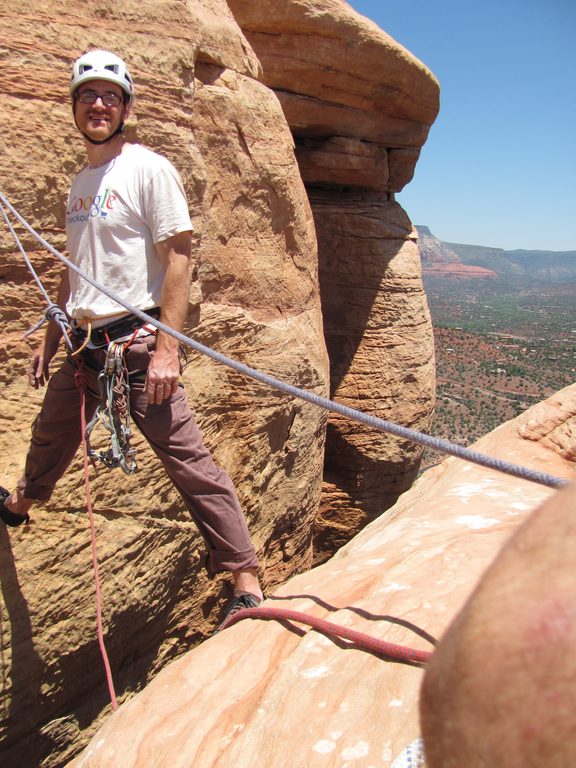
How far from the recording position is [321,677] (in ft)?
6.41

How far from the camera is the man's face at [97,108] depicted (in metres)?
2.54

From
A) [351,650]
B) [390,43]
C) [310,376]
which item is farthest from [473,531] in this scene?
[390,43]

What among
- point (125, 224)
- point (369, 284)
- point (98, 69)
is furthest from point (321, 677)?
point (369, 284)

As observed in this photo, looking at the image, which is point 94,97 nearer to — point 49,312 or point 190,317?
point 49,312

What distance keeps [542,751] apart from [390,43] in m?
8.60

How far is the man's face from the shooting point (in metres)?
2.54

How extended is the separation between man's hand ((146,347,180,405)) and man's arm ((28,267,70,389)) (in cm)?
77

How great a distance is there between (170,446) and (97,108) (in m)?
1.42

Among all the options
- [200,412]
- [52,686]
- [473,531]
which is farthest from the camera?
[200,412]

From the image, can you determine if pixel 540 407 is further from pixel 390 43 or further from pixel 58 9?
pixel 390 43

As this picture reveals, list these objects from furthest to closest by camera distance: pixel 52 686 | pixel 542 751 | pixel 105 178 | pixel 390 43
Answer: pixel 390 43, pixel 52 686, pixel 105 178, pixel 542 751

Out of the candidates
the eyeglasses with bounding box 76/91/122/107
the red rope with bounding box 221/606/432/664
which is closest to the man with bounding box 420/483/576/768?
the red rope with bounding box 221/606/432/664

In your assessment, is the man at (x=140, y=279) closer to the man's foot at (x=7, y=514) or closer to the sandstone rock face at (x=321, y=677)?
the sandstone rock face at (x=321, y=677)

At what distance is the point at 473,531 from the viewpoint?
108 inches
